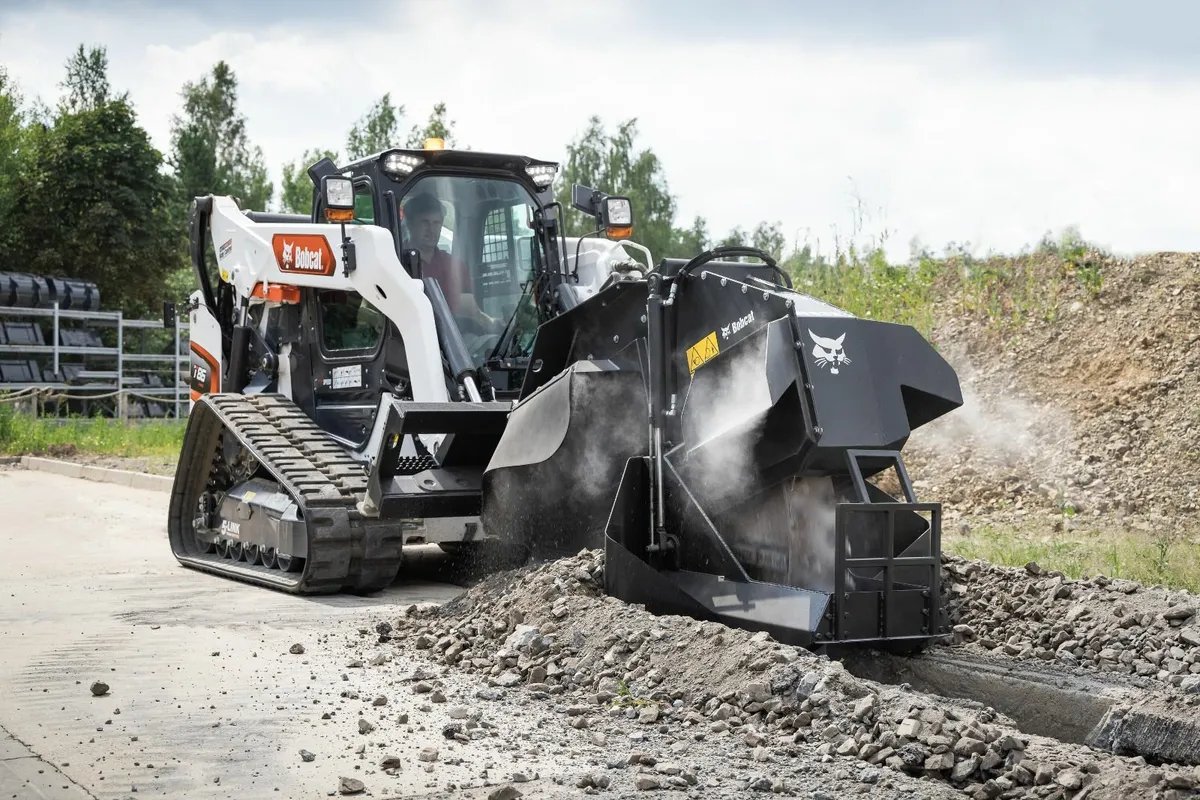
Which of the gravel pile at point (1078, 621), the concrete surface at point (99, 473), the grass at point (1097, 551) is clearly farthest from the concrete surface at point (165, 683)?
the concrete surface at point (99, 473)

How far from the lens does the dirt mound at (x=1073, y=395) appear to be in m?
10.4

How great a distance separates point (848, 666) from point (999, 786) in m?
1.52

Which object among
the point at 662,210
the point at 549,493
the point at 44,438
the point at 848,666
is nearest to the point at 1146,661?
the point at 848,666

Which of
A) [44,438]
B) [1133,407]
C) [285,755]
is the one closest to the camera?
[285,755]

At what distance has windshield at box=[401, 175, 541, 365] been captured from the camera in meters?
8.65

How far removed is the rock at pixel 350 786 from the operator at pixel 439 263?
16.3 feet

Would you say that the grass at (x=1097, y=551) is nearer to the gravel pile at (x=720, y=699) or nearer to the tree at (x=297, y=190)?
the gravel pile at (x=720, y=699)

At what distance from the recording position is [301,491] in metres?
7.91

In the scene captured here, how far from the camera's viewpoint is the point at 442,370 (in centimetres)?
805

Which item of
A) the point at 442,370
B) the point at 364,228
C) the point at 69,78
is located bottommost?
the point at 442,370

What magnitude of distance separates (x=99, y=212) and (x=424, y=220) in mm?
30797

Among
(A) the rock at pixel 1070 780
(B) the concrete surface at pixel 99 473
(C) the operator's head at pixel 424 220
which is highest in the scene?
(C) the operator's head at pixel 424 220

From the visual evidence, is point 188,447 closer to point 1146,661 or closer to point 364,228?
point 364,228

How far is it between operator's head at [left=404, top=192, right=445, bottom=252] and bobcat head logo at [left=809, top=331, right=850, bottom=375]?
3987mm
